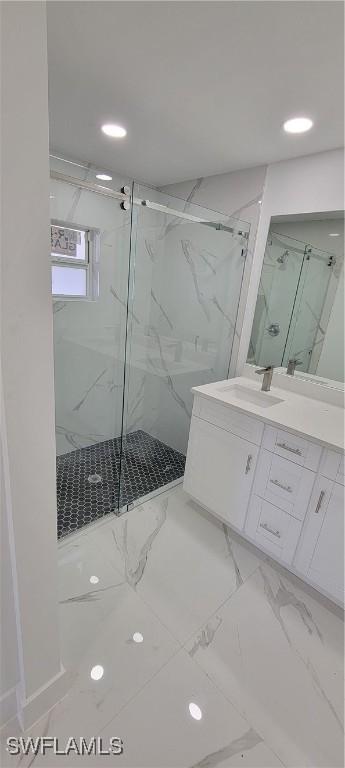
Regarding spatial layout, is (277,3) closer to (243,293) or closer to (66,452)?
(243,293)

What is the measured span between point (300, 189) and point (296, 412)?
52.6 inches

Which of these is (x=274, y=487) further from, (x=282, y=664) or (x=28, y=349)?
(x=28, y=349)

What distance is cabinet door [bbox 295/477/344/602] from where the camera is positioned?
4.82 feet

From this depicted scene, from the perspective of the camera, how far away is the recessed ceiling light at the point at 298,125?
143cm

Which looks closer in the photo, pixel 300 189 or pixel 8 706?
pixel 8 706

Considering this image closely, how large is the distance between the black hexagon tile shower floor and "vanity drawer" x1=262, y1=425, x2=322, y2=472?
108cm

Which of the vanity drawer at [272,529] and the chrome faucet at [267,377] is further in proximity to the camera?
the chrome faucet at [267,377]

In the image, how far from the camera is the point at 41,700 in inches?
43.0

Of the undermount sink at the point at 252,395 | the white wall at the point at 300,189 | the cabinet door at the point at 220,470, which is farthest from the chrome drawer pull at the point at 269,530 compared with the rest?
the white wall at the point at 300,189

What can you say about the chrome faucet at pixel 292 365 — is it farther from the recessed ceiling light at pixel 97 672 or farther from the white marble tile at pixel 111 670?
the recessed ceiling light at pixel 97 672

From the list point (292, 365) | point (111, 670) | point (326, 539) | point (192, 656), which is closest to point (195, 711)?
point (192, 656)

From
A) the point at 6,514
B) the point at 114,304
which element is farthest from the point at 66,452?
the point at 6,514

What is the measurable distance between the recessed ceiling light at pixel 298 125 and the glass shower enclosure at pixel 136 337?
0.70 m

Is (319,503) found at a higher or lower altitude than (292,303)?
lower
